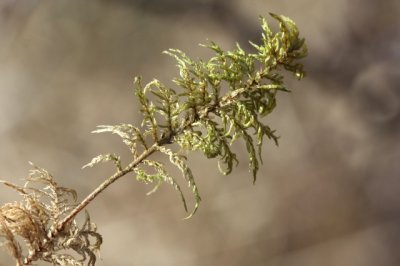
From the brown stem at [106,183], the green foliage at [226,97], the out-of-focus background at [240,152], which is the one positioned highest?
the out-of-focus background at [240,152]

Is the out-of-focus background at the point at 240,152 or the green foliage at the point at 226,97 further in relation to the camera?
the out-of-focus background at the point at 240,152

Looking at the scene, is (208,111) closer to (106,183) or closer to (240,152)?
(106,183)

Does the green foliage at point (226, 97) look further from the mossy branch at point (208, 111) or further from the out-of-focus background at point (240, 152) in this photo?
the out-of-focus background at point (240, 152)

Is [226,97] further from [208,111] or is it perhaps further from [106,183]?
[106,183]

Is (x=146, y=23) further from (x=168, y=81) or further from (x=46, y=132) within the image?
(x=46, y=132)

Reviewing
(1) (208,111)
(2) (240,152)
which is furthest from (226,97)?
(2) (240,152)

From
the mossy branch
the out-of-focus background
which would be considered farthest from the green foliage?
the out-of-focus background

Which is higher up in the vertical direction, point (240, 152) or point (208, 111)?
point (240, 152)

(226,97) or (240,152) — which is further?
(240,152)

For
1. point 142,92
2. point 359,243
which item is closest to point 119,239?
point 359,243

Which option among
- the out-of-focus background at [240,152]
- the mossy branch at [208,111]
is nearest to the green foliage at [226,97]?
the mossy branch at [208,111]
